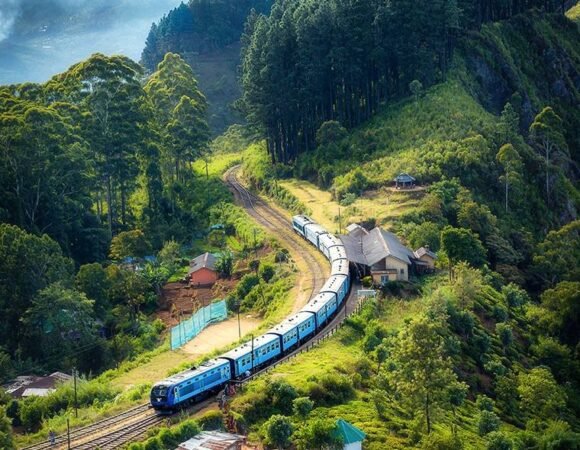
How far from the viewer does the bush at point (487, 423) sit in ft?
174

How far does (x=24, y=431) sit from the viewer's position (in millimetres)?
54094

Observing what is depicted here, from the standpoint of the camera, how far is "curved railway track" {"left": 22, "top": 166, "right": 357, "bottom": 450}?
47.2 m

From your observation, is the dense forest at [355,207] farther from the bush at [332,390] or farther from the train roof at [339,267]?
the train roof at [339,267]

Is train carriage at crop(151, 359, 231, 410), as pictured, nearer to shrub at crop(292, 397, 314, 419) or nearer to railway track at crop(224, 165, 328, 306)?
shrub at crop(292, 397, 314, 419)

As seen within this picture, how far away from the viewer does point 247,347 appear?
56.7 m

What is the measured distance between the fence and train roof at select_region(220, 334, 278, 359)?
11471mm

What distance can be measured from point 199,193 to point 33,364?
151 feet

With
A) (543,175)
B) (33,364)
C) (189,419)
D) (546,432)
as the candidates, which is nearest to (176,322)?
(33,364)

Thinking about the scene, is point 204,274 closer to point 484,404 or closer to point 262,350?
point 262,350

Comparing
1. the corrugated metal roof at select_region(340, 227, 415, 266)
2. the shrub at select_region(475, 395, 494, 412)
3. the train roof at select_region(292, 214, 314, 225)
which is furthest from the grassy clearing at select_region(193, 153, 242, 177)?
the shrub at select_region(475, 395, 494, 412)

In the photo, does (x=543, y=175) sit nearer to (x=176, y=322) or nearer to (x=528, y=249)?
(x=528, y=249)

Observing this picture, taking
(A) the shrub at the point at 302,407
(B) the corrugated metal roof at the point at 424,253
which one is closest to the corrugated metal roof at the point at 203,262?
(B) the corrugated metal roof at the point at 424,253

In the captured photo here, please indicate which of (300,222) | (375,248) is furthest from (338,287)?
(300,222)

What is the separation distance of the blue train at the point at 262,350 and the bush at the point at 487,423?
14.6m
